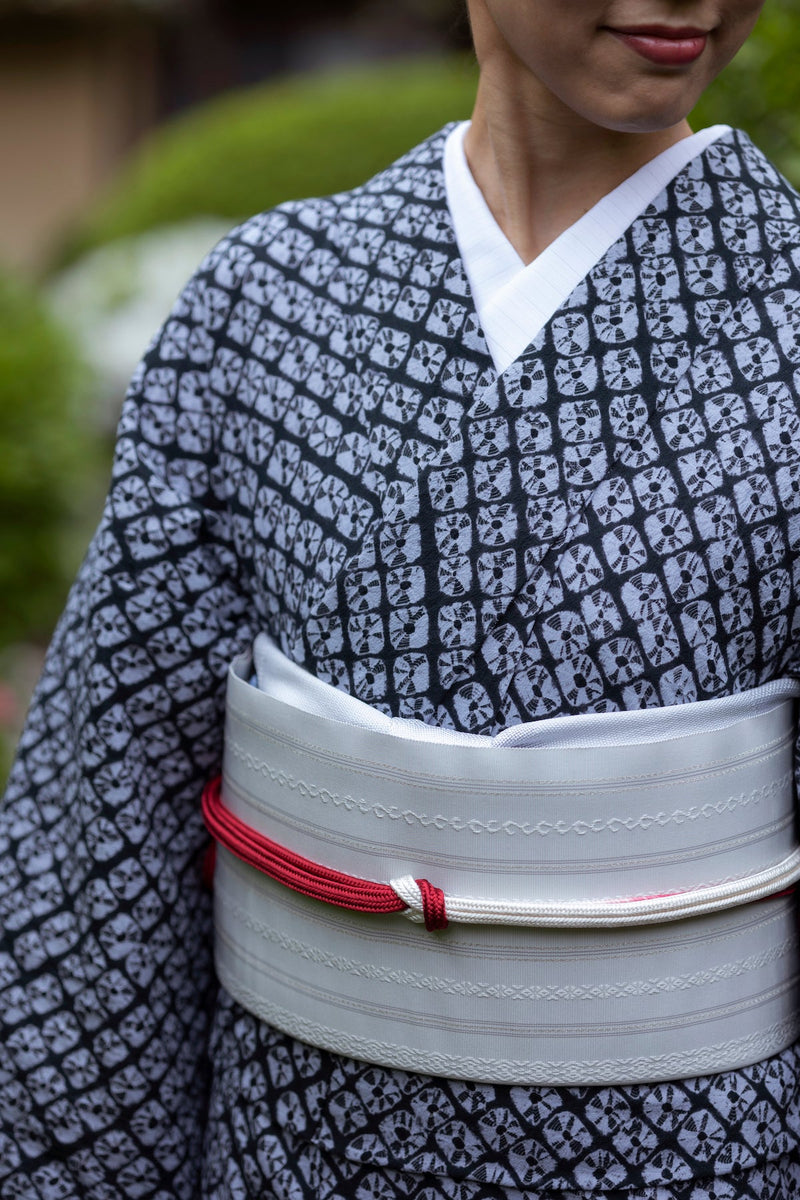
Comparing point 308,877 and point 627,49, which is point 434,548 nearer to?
point 308,877

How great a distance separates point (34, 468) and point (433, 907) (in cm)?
306

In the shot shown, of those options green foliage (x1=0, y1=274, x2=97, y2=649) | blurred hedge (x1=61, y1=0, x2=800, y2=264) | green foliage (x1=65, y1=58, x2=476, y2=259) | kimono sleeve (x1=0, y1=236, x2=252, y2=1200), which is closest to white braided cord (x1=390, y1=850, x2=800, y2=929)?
kimono sleeve (x1=0, y1=236, x2=252, y2=1200)

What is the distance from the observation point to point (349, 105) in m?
5.76

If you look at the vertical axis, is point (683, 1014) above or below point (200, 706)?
below

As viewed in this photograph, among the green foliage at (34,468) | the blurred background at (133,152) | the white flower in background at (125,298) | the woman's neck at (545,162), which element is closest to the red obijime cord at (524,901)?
the woman's neck at (545,162)

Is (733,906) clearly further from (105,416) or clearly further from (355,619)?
(105,416)

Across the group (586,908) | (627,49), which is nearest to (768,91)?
(627,49)

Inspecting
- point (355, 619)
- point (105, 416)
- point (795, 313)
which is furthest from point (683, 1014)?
point (105, 416)

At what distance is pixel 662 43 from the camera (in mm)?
972

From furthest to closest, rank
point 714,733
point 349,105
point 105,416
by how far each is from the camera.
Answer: point 349,105 < point 105,416 < point 714,733

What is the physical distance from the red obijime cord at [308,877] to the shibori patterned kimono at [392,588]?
10 centimetres

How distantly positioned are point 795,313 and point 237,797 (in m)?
0.61

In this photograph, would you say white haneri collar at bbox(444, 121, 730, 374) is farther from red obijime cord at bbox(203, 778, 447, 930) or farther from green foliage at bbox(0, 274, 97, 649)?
green foliage at bbox(0, 274, 97, 649)

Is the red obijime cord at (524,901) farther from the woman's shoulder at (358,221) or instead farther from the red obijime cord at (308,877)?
the woman's shoulder at (358,221)
